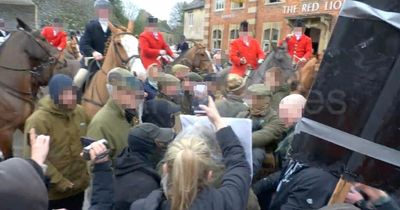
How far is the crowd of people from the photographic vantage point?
77.0 inches

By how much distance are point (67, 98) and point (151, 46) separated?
463cm

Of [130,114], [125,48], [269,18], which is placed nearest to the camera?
[130,114]

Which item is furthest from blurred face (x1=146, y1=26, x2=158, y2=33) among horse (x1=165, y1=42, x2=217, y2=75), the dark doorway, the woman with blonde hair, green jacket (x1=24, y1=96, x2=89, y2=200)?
the dark doorway

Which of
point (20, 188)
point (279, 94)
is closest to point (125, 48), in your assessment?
point (279, 94)

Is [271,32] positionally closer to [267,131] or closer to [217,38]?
[217,38]

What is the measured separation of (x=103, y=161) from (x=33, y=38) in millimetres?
3949

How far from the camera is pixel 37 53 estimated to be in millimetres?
5742

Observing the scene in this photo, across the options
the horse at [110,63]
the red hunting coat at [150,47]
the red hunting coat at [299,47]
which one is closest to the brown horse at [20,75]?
the horse at [110,63]

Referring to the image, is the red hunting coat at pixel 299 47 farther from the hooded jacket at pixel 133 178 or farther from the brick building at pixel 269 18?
the hooded jacket at pixel 133 178

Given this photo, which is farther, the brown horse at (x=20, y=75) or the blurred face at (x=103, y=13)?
the blurred face at (x=103, y=13)

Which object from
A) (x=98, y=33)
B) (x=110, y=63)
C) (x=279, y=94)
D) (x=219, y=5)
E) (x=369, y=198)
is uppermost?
(x=219, y=5)

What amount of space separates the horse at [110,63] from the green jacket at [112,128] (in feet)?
6.28

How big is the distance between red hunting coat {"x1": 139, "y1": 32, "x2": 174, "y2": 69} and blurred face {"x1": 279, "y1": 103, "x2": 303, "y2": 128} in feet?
14.6

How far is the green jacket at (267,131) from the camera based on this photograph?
3.53m
